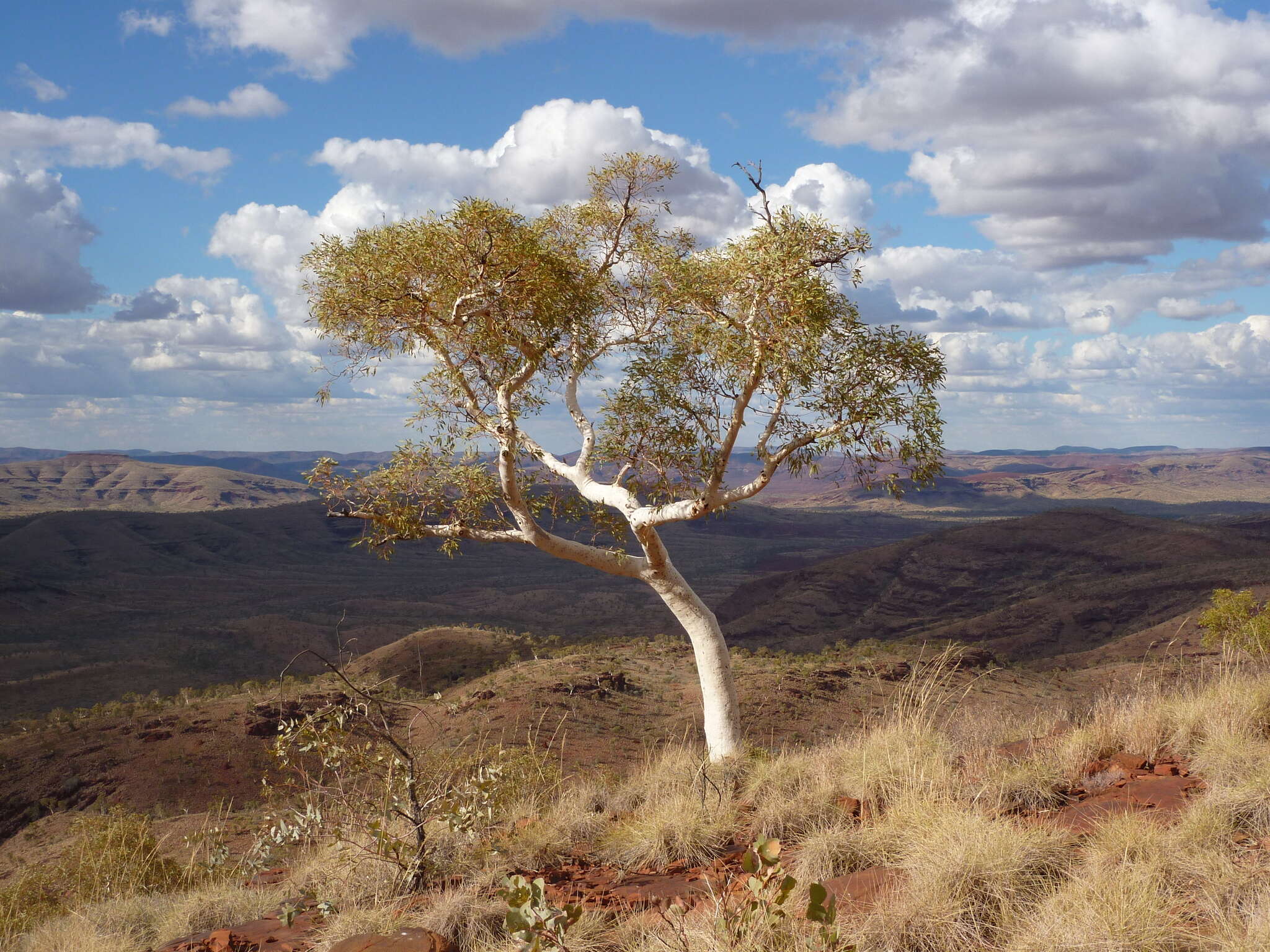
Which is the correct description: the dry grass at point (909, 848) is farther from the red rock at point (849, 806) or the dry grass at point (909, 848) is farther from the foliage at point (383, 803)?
the foliage at point (383, 803)

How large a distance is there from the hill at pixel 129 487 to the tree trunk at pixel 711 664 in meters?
132

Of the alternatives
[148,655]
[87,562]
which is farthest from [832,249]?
[87,562]

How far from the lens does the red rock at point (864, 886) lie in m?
4.45

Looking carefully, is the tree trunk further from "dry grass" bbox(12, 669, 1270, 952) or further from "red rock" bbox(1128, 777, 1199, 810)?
"red rock" bbox(1128, 777, 1199, 810)

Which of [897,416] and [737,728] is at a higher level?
[897,416]

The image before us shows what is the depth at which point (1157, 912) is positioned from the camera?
12.1 feet

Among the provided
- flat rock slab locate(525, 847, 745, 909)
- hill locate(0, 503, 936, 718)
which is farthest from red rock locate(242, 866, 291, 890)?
hill locate(0, 503, 936, 718)

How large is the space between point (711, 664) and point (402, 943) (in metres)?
6.24

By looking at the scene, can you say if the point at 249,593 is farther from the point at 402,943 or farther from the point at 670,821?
the point at 402,943

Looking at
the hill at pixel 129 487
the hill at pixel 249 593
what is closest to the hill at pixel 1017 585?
the hill at pixel 249 593

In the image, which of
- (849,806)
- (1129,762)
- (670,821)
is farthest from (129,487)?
(1129,762)

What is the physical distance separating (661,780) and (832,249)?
235 inches

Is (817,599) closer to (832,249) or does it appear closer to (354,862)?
(832,249)

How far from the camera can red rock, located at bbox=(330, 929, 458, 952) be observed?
4.53 metres
